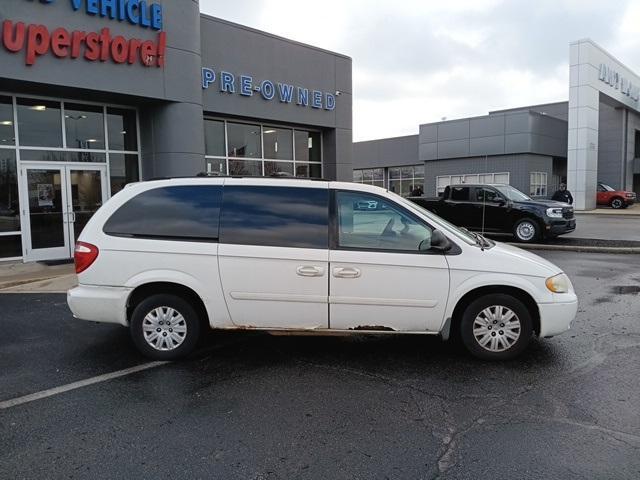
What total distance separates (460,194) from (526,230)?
2.54m

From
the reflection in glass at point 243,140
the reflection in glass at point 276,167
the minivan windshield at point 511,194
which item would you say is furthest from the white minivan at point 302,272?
the minivan windshield at point 511,194

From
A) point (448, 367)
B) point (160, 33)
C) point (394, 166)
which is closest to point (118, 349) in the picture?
point (448, 367)

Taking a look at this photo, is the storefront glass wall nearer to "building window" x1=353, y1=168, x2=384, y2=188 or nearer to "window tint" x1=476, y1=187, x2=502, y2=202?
"window tint" x1=476, y1=187, x2=502, y2=202

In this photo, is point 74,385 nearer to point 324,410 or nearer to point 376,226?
point 324,410

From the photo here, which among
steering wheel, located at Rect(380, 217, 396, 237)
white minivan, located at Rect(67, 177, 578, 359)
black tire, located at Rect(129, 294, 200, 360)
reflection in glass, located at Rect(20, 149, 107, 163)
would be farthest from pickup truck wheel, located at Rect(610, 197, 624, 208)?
black tire, located at Rect(129, 294, 200, 360)

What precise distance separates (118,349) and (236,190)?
2.19 metres

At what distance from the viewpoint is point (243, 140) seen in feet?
50.1

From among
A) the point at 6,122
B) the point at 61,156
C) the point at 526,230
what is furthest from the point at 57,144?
the point at 526,230

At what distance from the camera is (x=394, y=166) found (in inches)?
1813

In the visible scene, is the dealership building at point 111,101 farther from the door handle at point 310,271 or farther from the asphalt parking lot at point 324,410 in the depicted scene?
the door handle at point 310,271

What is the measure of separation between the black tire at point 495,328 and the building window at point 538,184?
30.8 meters

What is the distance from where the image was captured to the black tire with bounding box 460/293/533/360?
4.91 m

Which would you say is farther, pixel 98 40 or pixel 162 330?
pixel 98 40

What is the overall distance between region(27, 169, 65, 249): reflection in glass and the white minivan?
25.2ft
